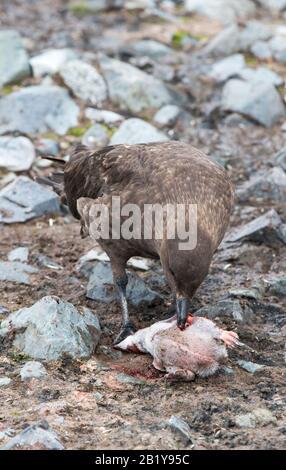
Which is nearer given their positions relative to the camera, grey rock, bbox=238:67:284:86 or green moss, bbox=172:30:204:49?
grey rock, bbox=238:67:284:86

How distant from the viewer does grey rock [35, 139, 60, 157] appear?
930 centimetres

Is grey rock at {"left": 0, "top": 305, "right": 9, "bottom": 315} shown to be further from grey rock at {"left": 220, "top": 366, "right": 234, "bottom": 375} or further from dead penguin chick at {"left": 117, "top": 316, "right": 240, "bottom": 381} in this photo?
grey rock at {"left": 220, "top": 366, "right": 234, "bottom": 375}

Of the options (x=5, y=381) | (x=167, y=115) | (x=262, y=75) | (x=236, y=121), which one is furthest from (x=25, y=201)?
(x=262, y=75)

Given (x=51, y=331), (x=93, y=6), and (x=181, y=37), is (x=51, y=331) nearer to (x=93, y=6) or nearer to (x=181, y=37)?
(x=181, y=37)

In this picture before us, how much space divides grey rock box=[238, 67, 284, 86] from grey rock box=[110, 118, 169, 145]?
5.64 feet

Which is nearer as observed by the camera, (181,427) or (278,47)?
(181,427)

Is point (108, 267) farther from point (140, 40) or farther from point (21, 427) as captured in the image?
point (140, 40)

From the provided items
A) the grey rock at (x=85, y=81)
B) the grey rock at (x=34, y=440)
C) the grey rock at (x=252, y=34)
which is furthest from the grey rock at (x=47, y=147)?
the grey rock at (x=34, y=440)

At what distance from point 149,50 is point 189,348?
644 cm

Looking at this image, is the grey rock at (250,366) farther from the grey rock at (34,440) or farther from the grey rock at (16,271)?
the grey rock at (16,271)

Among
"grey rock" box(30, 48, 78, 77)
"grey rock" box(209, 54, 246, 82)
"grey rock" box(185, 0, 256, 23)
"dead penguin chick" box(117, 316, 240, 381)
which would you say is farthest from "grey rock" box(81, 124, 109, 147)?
"grey rock" box(185, 0, 256, 23)

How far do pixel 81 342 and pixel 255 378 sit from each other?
1.15m

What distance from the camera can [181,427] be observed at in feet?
16.0

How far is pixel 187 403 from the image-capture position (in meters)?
5.29
